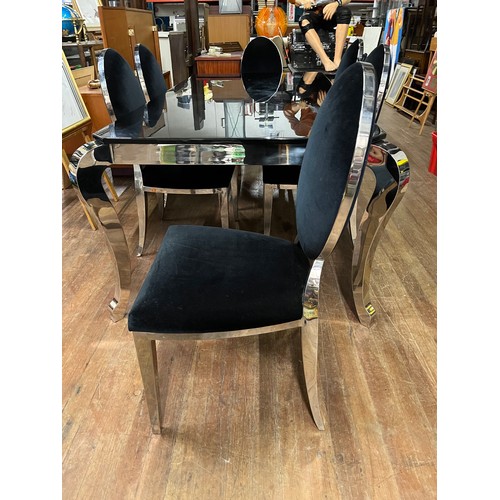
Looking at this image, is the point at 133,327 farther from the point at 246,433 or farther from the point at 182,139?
the point at 182,139

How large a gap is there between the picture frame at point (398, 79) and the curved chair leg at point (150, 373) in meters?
4.69

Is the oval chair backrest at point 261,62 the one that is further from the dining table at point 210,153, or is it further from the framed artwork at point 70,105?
the framed artwork at point 70,105

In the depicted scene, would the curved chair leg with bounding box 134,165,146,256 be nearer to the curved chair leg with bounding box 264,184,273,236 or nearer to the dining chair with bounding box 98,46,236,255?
the dining chair with bounding box 98,46,236,255

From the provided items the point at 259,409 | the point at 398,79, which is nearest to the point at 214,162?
the point at 259,409

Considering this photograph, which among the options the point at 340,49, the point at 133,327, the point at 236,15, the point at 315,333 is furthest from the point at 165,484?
the point at 236,15

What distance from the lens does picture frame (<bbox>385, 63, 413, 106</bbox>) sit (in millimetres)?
4438

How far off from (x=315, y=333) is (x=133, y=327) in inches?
16.5

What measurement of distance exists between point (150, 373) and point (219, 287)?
28 centimetres

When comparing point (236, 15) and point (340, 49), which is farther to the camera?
point (236, 15)

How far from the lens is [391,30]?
199 inches

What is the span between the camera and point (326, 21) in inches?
72.9

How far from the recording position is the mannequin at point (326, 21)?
5.93ft

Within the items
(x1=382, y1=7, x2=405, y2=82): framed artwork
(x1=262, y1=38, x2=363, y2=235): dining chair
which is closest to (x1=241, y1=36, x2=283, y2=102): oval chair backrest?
(x1=262, y1=38, x2=363, y2=235): dining chair

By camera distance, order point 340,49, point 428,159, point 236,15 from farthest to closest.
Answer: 1. point 236,15
2. point 428,159
3. point 340,49
